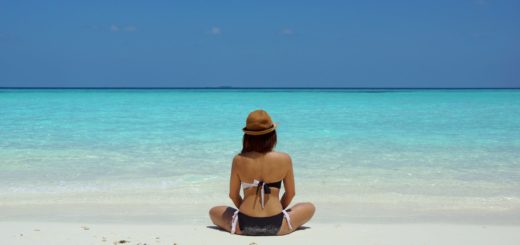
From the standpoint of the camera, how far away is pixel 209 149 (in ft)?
32.3

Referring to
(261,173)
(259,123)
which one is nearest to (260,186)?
(261,173)

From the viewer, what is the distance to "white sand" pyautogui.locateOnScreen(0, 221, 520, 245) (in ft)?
13.5

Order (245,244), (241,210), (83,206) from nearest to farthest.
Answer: (245,244) < (241,210) < (83,206)

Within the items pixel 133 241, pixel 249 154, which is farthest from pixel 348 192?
pixel 133 241

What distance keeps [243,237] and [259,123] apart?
2.73 ft

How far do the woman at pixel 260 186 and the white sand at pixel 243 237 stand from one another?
0.08 meters

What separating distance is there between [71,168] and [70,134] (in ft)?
16.6

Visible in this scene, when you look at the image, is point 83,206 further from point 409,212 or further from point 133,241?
point 409,212

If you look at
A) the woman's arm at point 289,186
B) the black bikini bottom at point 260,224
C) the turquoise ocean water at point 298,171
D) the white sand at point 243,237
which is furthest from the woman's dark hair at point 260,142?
the turquoise ocean water at point 298,171

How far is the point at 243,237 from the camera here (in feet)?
13.9

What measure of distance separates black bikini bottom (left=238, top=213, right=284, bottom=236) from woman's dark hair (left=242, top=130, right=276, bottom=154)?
47 cm

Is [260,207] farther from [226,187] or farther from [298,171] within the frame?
[298,171]

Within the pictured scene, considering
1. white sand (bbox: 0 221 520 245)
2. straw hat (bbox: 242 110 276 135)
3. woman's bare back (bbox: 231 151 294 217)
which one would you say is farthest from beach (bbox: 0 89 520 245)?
straw hat (bbox: 242 110 276 135)

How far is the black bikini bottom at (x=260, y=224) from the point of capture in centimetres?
424
